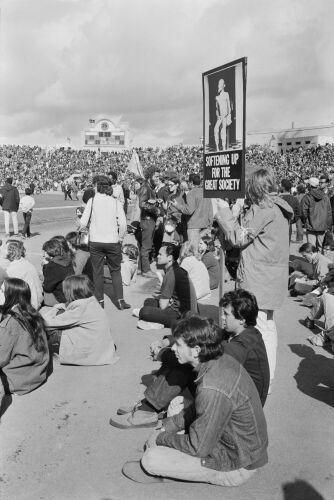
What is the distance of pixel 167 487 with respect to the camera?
119 inches

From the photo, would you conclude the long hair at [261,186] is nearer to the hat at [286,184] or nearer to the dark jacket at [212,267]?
the dark jacket at [212,267]

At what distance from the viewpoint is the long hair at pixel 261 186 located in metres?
3.73

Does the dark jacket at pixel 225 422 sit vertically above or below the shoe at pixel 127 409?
above

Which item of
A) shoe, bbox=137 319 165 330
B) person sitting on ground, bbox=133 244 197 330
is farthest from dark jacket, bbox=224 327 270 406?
shoe, bbox=137 319 165 330

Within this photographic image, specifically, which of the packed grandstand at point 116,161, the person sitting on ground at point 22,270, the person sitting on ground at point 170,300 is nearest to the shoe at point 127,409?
the person sitting on ground at point 170,300

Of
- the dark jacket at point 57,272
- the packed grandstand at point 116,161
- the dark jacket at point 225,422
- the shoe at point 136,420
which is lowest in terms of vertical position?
the shoe at point 136,420

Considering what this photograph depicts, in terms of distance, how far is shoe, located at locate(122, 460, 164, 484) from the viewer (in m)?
3.05

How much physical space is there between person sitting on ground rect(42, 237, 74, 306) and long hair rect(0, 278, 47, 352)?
5.35 feet

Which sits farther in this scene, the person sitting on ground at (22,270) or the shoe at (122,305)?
the shoe at (122,305)

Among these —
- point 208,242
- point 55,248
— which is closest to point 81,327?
point 55,248

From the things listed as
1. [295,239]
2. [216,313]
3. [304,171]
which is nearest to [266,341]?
[216,313]

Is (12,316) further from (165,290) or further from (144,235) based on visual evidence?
(144,235)

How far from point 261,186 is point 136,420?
73.1 inches

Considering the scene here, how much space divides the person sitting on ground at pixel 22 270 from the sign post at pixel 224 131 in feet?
8.51
